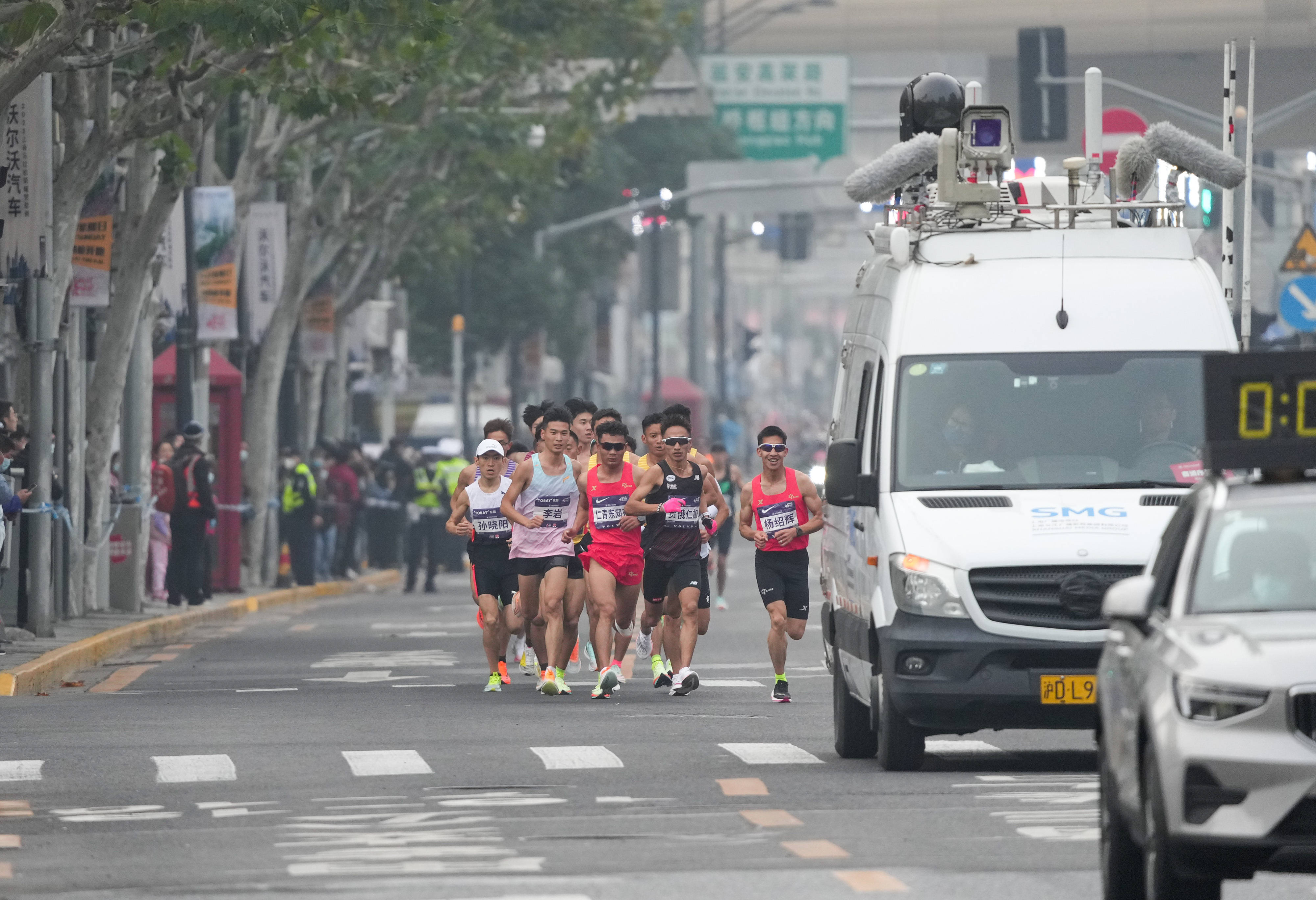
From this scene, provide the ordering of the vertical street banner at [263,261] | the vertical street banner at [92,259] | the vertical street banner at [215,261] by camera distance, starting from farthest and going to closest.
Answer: the vertical street banner at [263,261]
the vertical street banner at [215,261]
the vertical street banner at [92,259]

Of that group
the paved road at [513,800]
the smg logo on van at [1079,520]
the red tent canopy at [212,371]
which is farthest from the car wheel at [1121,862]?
the red tent canopy at [212,371]

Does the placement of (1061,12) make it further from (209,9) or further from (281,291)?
(209,9)

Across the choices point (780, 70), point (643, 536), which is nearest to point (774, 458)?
point (643, 536)

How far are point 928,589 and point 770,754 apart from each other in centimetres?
189

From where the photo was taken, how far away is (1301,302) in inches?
1249

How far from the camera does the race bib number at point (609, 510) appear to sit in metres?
19.2

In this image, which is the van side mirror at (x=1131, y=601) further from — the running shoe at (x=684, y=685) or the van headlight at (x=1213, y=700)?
the running shoe at (x=684, y=685)

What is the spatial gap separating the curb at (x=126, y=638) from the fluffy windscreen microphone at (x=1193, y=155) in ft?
28.3

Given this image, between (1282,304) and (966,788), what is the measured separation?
19.4m

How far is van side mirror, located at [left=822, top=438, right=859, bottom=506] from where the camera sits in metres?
14.0

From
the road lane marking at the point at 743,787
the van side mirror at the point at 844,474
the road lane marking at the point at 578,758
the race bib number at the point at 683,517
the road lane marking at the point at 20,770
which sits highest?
the van side mirror at the point at 844,474

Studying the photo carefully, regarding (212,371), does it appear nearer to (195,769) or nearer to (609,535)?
(609,535)

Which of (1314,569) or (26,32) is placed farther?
(26,32)

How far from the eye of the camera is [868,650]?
46.1 ft
